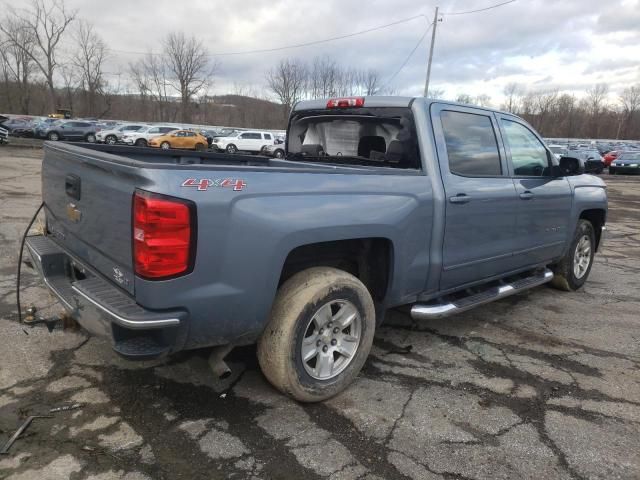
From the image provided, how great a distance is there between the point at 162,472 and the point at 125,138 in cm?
3687

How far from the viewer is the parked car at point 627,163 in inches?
1221

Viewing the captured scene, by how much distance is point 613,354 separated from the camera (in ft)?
13.0

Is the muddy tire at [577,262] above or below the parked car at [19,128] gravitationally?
below

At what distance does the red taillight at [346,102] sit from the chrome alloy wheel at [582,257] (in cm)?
330

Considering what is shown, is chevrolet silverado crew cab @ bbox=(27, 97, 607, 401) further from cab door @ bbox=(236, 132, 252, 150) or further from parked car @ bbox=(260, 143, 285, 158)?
cab door @ bbox=(236, 132, 252, 150)

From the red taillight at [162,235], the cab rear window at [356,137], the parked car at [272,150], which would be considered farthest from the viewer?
the parked car at [272,150]

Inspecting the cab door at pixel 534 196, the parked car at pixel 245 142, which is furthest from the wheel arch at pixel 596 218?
the parked car at pixel 245 142

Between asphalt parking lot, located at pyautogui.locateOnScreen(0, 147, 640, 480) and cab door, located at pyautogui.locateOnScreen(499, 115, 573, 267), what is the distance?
2.76 feet

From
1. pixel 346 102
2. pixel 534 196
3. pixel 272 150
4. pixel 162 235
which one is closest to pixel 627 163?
pixel 272 150

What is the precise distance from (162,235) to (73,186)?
39.9 inches

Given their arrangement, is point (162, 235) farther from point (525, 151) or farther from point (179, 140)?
point (179, 140)

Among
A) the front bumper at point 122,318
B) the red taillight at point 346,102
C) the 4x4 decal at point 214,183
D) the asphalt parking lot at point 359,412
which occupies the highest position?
the red taillight at point 346,102

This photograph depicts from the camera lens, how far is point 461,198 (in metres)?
3.56

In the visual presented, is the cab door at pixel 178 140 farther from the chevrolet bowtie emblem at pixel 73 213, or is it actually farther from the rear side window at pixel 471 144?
the chevrolet bowtie emblem at pixel 73 213
